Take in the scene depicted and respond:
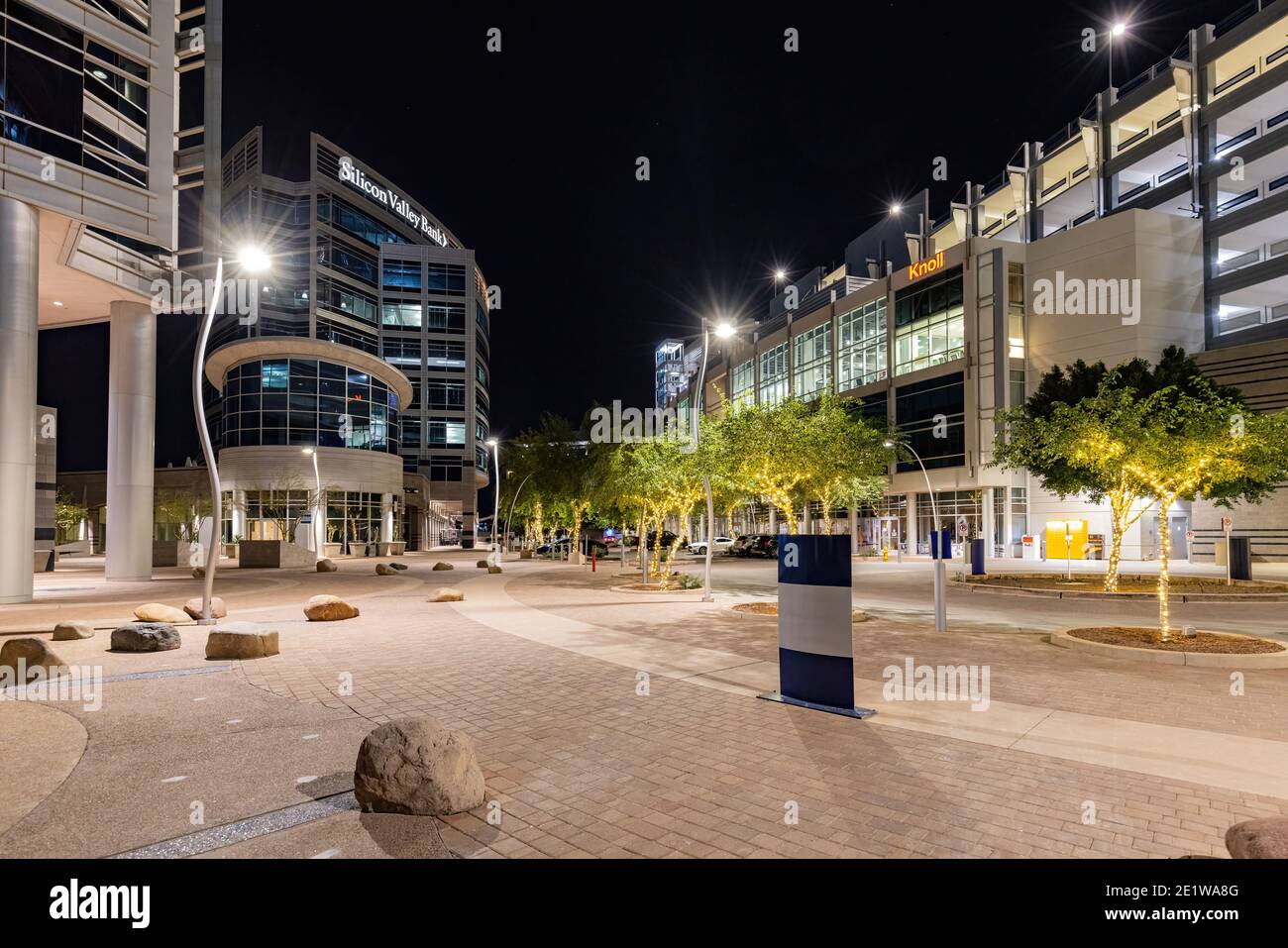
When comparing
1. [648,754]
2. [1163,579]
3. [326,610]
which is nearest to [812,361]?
[1163,579]

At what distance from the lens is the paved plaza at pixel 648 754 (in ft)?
13.4

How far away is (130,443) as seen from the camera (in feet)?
81.5

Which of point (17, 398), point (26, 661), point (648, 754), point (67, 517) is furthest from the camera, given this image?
point (67, 517)

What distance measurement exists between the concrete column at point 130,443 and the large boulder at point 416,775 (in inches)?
1004

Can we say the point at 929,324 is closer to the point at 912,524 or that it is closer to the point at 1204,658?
the point at 912,524

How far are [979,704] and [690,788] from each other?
162 inches

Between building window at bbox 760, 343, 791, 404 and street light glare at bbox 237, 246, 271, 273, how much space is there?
188 feet

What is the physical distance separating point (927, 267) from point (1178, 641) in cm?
4549

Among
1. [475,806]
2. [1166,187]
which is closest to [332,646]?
[475,806]

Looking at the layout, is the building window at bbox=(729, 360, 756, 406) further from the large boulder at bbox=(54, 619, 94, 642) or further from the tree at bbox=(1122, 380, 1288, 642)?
the large boulder at bbox=(54, 619, 94, 642)

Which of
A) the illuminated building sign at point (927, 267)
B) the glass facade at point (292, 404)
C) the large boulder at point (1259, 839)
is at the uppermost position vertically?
the illuminated building sign at point (927, 267)

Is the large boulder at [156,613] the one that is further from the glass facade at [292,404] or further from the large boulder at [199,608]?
the glass facade at [292,404]

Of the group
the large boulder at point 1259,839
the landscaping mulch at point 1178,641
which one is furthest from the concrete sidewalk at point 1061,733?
the landscaping mulch at point 1178,641
